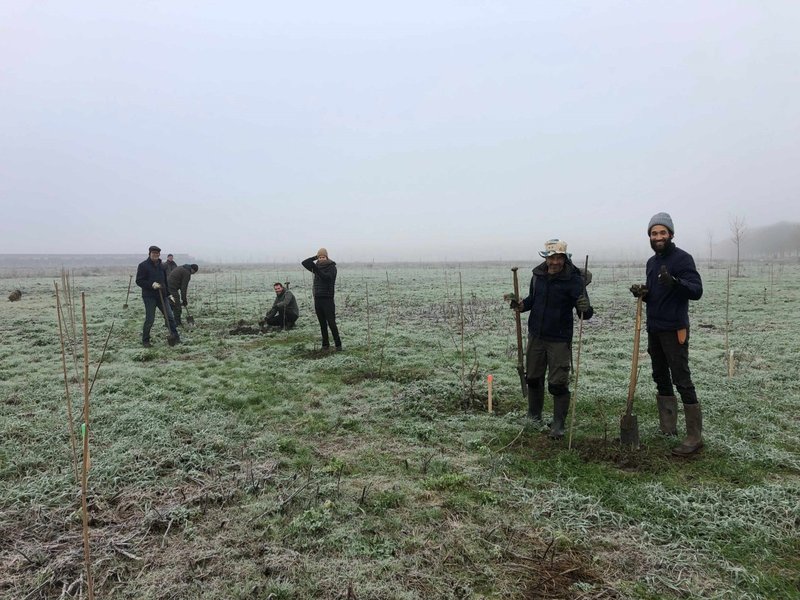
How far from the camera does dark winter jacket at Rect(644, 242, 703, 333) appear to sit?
178 inches

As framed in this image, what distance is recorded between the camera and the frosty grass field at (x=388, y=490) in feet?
9.73

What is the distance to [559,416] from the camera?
515cm

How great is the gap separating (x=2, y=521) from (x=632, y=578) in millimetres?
4714

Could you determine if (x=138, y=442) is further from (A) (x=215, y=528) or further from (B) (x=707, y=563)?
(B) (x=707, y=563)

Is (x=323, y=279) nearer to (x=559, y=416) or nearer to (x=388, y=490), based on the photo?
(x=559, y=416)

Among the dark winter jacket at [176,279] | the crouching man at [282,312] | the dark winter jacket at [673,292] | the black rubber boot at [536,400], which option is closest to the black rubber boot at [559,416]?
the black rubber boot at [536,400]

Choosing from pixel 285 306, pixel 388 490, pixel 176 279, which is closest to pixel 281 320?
pixel 285 306

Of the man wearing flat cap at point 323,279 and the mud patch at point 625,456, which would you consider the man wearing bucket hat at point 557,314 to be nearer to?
the mud patch at point 625,456

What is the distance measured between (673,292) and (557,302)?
1128 mm

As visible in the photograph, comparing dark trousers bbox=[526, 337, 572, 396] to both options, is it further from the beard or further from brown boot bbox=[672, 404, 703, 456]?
the beard

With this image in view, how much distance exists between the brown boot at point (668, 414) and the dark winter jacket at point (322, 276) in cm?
609

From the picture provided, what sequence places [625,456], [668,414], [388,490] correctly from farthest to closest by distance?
[668,414] < [625,456] < [388,490]

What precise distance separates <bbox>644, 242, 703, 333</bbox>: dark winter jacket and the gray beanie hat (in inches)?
8.1

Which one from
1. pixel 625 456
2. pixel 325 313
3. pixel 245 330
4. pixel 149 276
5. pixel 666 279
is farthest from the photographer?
pixel 245 330
